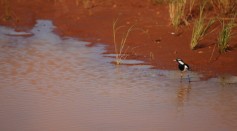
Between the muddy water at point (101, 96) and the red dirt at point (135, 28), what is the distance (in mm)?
638

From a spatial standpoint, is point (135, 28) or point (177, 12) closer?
point (177, 12)

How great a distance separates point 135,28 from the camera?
1258 cm

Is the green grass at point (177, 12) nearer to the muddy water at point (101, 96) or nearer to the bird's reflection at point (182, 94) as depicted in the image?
the muddy water at point (101, 96)

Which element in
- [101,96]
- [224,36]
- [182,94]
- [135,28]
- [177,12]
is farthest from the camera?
[135,28]

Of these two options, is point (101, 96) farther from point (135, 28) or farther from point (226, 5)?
point (226, 5)

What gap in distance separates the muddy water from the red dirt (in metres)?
0.64

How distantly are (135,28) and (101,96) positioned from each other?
198 inches

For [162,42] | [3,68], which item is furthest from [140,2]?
[3,68]

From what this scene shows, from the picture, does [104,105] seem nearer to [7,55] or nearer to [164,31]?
[7,55]

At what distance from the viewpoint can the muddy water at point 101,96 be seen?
6535 mm

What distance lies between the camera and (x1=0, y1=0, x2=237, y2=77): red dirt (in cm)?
1002

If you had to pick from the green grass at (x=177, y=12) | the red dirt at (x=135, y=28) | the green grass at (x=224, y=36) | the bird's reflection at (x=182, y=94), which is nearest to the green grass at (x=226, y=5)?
the green grass at (x=177, y=12)

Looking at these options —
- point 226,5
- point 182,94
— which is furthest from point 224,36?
point 226,5

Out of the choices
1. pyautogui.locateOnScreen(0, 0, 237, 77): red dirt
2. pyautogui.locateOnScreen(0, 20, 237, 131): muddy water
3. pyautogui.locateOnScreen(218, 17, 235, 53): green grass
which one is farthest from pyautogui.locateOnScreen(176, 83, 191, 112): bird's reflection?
pyautogui.locateOnScreen(218, 17, 235, 53): green grass
